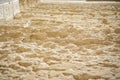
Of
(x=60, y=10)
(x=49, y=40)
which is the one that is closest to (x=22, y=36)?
(x=49, y=40)

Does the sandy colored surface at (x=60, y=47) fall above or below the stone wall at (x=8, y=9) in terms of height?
below

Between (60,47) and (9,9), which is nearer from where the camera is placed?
(60,47)

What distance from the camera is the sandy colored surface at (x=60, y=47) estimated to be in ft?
8.65

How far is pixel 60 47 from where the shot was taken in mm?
3488

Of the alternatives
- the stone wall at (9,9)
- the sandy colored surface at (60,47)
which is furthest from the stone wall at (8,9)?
the sandy colored surface at (60,47)

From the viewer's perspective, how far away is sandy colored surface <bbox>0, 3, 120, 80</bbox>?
2637mm

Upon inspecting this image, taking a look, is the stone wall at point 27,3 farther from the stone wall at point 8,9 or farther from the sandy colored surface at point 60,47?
the sandy colored surface at point 60,47

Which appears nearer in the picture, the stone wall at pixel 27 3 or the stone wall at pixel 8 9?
the stone wall at pixel 8 9

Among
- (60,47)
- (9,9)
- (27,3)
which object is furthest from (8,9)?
(60,47)

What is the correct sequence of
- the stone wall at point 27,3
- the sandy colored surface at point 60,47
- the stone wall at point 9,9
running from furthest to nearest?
the stone wall at point 27,3, the stone wall at point 9,9, the sandy colored surface at point 60,47

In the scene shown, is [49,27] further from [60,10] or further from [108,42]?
[60,10]

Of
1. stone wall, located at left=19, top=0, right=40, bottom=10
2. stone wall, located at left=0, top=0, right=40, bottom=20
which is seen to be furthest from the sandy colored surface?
stone wall, located at left=19, top=0, right=40, bottom=10

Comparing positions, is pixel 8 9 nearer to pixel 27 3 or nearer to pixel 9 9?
pixel 9 9

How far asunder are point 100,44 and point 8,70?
1637mm
